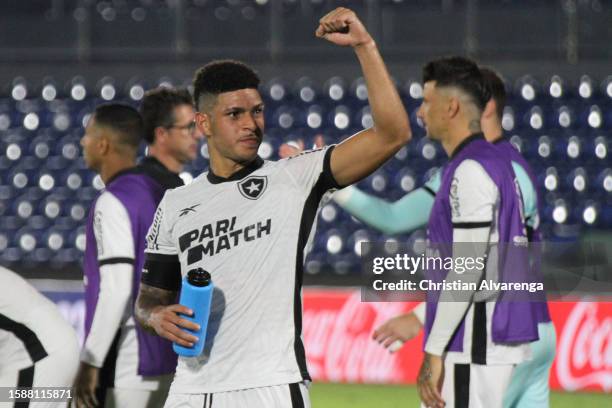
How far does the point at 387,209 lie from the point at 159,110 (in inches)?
49.5

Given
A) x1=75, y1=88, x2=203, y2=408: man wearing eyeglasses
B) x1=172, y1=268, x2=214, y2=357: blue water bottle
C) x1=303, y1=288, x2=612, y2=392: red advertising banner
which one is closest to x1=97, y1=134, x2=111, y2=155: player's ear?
x1=75, y1=88, x2=203, y2=408: man wearing eyeglasses

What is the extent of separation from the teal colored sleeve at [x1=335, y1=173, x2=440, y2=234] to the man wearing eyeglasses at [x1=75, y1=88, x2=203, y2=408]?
879 millimetres

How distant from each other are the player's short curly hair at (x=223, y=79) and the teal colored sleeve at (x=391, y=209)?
1552 mm

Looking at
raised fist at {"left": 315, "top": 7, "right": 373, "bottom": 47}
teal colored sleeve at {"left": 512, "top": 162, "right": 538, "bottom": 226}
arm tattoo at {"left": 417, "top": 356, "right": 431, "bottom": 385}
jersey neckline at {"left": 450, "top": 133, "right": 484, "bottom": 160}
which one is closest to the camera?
raised fist at {"left": 315, "top": 7, "right": 373, "bottom": 47}

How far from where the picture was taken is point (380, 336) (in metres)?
4.42

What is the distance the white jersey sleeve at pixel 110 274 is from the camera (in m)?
4.61

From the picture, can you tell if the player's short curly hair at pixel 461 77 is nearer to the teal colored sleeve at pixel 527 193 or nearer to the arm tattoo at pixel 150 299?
the teal colored sleeve at pixel 527 193

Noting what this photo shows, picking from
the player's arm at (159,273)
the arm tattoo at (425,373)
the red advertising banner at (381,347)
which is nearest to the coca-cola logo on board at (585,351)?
the red advertising banner at (381,347)

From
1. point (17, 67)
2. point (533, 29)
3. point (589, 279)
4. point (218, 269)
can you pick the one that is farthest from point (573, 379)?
point (17, 67)

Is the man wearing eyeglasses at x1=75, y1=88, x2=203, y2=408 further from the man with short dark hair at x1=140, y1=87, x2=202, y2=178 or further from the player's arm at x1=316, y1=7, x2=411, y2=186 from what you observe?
the player's arm at x1=316, y1=7, x2=411, y2=186

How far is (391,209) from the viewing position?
5.28m

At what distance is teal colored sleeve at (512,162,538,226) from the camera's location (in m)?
5.06

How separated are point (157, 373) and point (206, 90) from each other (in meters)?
1.58

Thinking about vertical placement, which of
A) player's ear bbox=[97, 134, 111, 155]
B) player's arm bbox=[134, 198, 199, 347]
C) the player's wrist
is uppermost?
the player's wrist
